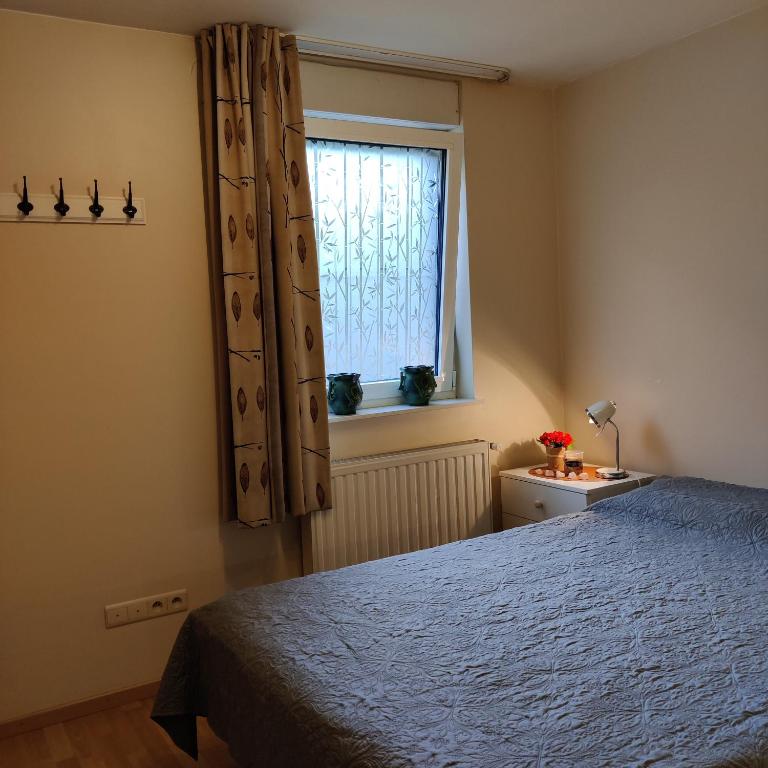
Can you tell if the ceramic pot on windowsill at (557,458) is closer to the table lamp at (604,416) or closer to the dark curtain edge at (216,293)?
the table lamp at (604,416)

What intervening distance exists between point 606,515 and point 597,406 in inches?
22.1

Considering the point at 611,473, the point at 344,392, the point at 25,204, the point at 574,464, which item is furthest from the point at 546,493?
the point at 25,204

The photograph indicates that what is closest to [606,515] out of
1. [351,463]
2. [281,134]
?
[351,463]

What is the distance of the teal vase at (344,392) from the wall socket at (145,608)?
0.93 meters

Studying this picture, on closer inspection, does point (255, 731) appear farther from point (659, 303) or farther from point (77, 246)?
point (659, 303)

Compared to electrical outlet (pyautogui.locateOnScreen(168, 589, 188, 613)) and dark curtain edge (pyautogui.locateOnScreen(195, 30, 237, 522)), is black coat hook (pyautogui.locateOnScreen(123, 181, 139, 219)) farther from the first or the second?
electrical outlet (pyautogui.locateOnScreen(168, 589, 188, 613))

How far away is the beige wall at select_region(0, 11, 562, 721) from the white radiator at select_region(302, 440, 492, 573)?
17 centimetres

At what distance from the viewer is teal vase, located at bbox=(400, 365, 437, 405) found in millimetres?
3520

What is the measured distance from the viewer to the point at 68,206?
2750mm

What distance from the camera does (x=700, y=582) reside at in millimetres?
2330

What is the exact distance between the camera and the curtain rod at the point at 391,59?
3112 mm

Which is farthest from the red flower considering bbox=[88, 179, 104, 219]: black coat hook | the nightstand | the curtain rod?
bbox=[88, 179, 104, 219]: black coat hook

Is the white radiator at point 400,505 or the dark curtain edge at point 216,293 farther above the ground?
the dark curtain edge at point 216,293

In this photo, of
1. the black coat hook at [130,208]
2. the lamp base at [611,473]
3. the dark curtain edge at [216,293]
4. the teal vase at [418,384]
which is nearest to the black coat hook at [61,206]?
the black coat hook at [130,208]
